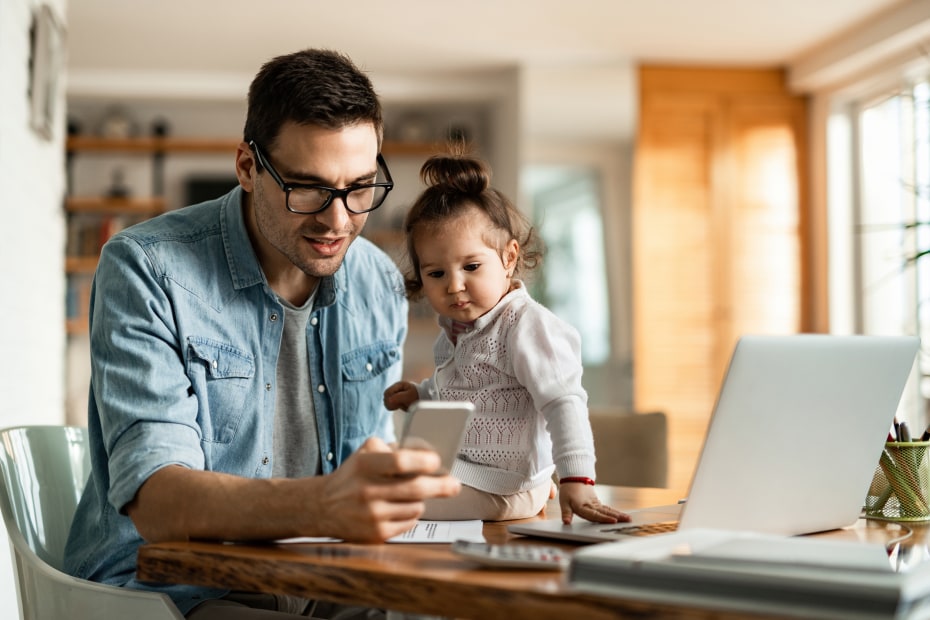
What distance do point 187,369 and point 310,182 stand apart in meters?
0.34

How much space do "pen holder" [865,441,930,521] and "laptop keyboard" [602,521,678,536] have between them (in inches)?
14.4

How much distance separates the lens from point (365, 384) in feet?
5.77

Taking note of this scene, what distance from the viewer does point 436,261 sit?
4.92ft

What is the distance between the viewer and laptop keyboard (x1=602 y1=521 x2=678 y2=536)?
1.16 meters

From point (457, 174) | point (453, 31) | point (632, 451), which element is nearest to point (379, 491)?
point (457, 174)

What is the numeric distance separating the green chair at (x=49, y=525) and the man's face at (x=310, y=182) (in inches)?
19.0

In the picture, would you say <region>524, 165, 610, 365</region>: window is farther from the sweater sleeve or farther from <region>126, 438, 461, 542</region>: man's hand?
<region>126, 438, 461, 542</region>: man's hand

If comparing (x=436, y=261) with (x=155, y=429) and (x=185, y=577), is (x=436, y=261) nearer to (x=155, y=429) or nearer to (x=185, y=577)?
(x=155, y=429)

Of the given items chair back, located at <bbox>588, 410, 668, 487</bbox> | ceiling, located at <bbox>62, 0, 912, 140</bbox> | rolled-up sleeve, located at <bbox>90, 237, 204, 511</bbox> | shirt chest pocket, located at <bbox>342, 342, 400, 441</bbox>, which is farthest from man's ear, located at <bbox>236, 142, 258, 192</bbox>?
ceiling, located at <bbox>62, 0, 912, 140</bbox>

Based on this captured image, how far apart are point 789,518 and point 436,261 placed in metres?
0.64

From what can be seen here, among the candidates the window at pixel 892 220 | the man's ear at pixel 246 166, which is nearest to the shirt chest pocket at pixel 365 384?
the man's ear at pixel 246 166

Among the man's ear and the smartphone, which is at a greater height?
the man's ear

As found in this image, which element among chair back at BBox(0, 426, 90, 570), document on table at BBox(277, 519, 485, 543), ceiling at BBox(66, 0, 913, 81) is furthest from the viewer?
ceiling at BBox(66, 0, 913, 81)

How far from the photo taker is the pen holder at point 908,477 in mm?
1392
